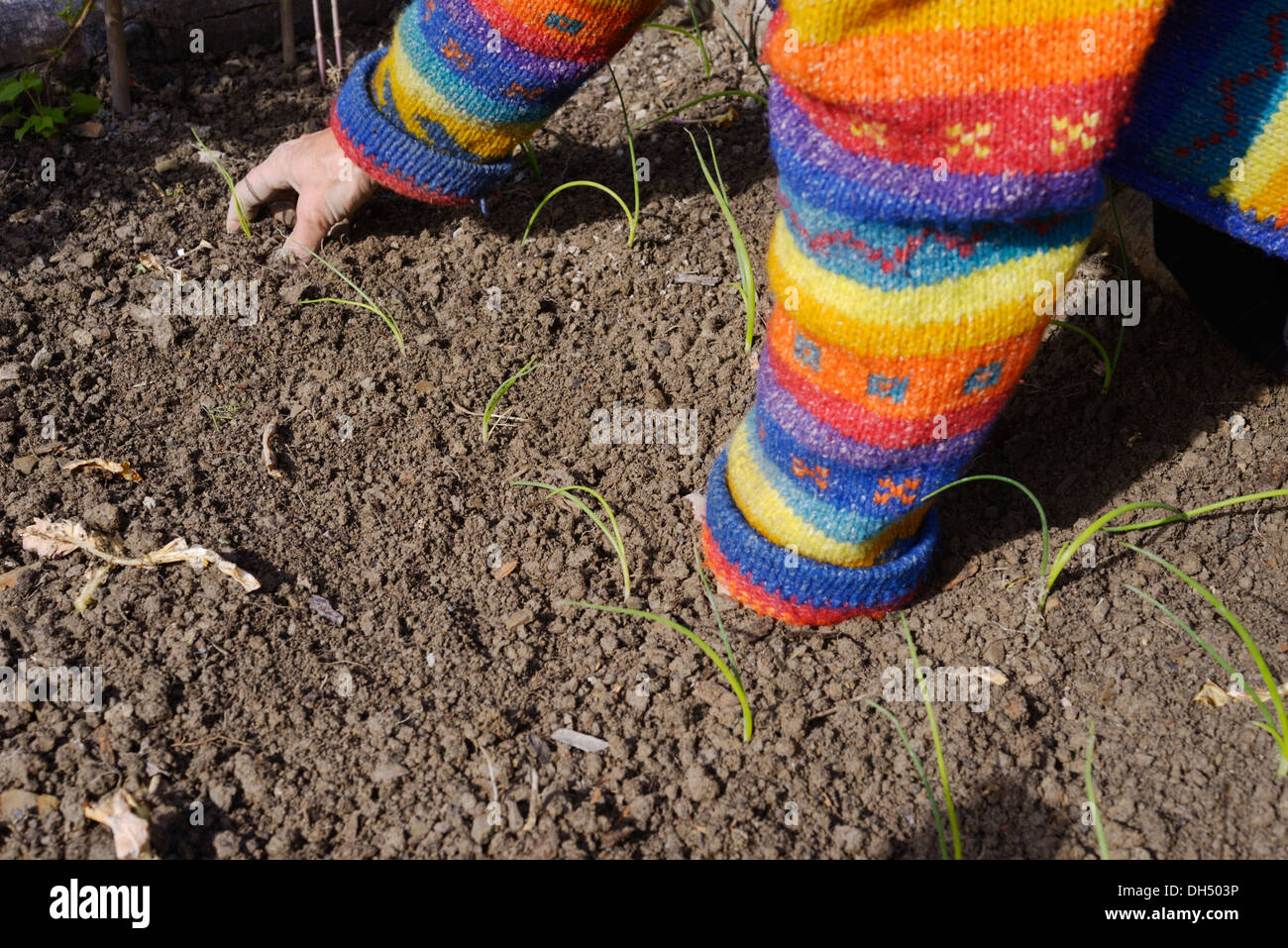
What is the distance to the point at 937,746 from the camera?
1.45 metres

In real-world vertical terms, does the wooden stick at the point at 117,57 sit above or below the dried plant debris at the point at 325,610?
above

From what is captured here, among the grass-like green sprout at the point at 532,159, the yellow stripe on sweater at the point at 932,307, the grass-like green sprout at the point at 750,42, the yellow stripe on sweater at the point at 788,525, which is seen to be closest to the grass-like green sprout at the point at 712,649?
the yellow stripe on sweater at the point at 788,525

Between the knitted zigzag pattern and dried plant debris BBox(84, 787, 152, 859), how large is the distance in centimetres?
90

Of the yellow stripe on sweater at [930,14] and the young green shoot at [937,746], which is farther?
the young green shoot at [937,746]

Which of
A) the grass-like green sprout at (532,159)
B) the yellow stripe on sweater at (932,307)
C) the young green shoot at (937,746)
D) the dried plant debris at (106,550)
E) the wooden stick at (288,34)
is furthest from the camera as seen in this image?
the wooden stick at (288,34)

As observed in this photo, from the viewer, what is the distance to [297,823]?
1475mm

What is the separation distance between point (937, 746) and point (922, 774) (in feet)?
0.17

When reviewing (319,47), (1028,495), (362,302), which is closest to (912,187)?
A: (1028,495)

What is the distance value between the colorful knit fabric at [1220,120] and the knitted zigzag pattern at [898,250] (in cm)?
25

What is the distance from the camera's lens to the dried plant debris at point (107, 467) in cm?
188

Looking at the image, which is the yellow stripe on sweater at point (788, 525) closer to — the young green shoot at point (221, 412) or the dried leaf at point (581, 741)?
the dried leaf at point (581, 741)

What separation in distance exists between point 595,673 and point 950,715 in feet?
1.76

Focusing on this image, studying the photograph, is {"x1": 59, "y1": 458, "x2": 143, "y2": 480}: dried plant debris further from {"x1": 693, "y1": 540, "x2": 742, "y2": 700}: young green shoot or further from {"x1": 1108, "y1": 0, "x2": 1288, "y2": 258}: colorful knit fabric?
{"x1": 1108, "y1": 0, "x2": 1288, "y2": 258}: colorful knit fabric

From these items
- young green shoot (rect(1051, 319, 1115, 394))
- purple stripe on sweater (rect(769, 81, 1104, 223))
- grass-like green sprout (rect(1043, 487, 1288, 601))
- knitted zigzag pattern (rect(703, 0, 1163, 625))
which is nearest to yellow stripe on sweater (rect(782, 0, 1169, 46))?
knitted zigzag pattern (rect(703, 0, 1163, 625))
